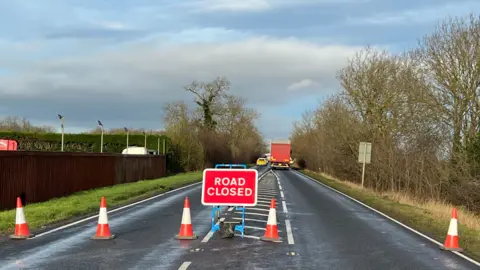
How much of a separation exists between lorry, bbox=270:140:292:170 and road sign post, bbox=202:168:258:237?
58276mm

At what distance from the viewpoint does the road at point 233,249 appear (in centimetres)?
828

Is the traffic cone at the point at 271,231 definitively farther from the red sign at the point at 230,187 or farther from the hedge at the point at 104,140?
the hedge at the point at 104,140

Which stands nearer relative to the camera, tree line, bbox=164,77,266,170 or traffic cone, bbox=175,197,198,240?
traffic cone, bbox=175,197,198,240

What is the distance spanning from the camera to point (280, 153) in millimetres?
70125

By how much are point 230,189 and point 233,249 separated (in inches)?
79.5

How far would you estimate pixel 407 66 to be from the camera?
36188mm

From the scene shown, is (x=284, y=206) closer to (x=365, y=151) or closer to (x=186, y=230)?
(x=186, y=230)

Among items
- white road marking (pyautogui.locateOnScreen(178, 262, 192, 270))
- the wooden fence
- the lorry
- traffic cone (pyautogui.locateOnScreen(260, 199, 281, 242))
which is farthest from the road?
the lorry

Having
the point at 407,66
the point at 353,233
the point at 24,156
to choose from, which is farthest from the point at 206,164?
the point at 353,233

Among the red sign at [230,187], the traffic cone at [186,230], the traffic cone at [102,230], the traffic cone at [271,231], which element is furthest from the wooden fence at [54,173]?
the traffic cone at [271,231]

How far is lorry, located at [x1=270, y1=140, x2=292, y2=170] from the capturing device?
69625mm

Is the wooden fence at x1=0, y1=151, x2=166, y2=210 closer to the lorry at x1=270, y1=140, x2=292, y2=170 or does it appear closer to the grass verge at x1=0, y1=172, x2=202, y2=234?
the grass verge at x1=0, y1=172, x2=202, y2=234

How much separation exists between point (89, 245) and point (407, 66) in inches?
1231

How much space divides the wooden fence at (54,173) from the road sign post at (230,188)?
329 inches
